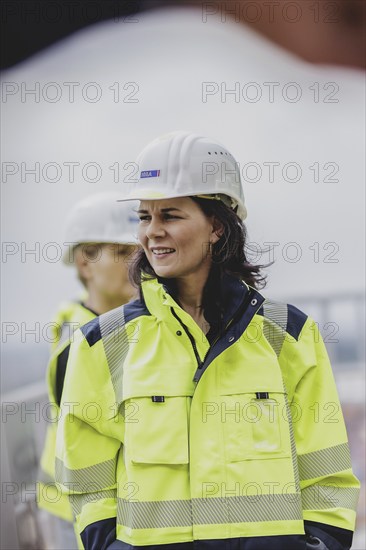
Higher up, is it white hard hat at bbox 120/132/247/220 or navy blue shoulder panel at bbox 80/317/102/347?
white hard hat at bbox 120/132/247/220

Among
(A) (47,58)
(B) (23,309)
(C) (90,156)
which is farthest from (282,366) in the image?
(C) (90,156)

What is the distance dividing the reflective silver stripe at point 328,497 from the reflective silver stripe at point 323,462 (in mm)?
36

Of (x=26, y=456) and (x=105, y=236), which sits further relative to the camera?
(x=26, y=456)

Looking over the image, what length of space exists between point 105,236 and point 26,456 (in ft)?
3.54

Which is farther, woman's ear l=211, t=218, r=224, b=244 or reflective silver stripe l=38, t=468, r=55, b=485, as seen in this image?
reflective silver stripe l=38, t=468, r=55, b=485

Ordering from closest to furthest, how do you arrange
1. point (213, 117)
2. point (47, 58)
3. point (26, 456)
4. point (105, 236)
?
1. point (105, 236)
2. point (26, 456)
3. point (47, 58)
4. point (213, 117)

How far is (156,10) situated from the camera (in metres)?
5.51

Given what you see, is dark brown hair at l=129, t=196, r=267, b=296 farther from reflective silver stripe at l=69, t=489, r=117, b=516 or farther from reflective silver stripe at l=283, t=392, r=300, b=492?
reflective silver stripe at l=69, t=489, r=117, b=516

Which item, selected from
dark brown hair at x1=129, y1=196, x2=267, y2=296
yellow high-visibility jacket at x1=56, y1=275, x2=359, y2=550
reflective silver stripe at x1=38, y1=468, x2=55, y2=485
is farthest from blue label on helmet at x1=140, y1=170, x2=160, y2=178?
reflective silver stripe at x1=38, y1=468, x2=55, y2=485

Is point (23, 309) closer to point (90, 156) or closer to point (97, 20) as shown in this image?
point (97, 20)

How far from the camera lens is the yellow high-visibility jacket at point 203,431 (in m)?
1.54

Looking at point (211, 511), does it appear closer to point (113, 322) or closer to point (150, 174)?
point (113, 322)

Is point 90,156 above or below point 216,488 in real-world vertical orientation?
Answer: above

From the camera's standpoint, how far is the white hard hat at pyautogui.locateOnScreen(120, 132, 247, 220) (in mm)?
1660
